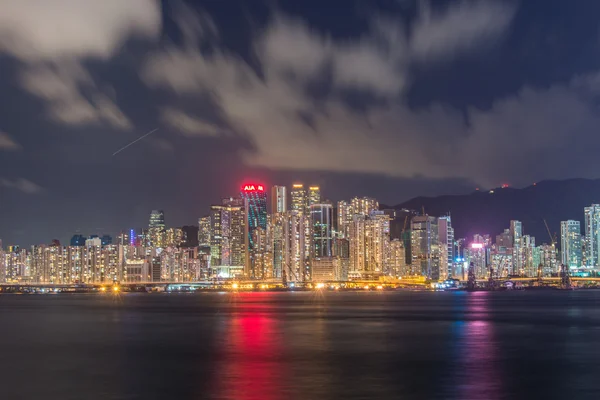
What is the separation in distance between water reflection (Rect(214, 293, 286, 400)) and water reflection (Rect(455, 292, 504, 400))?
10.4 metres

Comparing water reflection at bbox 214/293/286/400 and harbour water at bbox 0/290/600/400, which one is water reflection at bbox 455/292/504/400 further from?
water reflection at bbox 214/293/286/400

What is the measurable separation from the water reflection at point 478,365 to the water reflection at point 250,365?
1042cm

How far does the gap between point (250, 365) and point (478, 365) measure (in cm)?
Answer: 1546

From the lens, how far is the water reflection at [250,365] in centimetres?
4419

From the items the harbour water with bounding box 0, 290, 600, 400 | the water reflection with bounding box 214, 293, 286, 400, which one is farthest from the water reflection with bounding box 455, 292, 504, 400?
the water reflection with bounding box 214, 293, 286, 400

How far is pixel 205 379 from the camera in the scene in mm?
50031

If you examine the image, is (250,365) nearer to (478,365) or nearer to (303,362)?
(303,362)

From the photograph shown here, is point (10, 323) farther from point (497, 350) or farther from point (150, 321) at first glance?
point (497, 350)

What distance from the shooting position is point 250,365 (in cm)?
5741

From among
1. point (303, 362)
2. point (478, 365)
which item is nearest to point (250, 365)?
point (303, 362)

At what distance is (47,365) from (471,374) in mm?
28839

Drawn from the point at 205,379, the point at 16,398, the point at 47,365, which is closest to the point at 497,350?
the point at 205,379

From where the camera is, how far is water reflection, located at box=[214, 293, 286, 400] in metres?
44.2

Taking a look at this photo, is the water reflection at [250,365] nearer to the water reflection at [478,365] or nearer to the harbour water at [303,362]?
the harbour water at [303,362]
